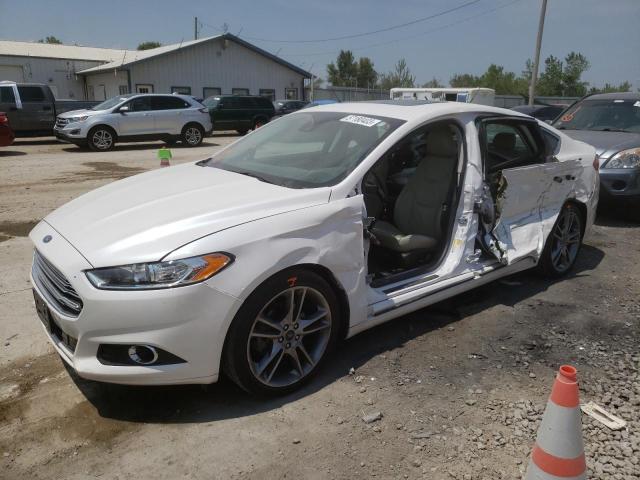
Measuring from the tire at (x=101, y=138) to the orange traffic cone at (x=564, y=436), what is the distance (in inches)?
622

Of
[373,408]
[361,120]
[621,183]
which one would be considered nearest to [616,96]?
[621,183]

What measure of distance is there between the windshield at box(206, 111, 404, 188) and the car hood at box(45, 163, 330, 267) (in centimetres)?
19

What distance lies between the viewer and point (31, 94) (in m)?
17.1

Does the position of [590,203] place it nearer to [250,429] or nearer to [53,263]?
[250,429]

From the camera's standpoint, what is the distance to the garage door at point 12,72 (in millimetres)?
32625

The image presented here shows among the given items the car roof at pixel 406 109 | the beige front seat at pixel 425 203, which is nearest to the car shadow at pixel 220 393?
the beige front seat at pixel 425 203

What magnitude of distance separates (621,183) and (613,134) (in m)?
1.10

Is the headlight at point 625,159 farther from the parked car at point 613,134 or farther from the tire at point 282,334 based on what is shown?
the tire at point 282,334

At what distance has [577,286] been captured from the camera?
16.2 ft

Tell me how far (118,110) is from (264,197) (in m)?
14.7

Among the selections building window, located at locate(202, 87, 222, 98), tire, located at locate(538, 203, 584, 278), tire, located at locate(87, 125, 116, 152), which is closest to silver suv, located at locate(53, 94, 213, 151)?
tire, located at locate(87, 125, 116, 152)

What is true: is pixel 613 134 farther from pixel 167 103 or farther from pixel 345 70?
pixel 345 70

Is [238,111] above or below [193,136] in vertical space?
above

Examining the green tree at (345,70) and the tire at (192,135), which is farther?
the green tree at (345,70)
